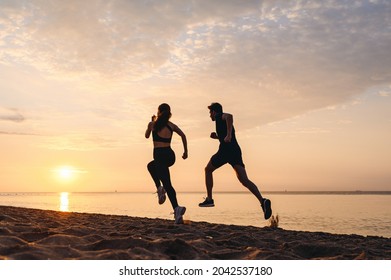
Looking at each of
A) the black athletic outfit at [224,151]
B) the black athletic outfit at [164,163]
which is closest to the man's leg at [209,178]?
the black athletic outfit at [224,151]

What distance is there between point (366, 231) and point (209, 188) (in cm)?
1193

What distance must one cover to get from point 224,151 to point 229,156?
0.46 feet

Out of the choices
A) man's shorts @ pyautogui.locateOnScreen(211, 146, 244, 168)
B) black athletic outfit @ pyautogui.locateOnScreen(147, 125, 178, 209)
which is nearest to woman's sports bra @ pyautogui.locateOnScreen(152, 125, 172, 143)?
black athletic outfit @ pyautogui.locateOnScreen(147, 125, 178, 209)

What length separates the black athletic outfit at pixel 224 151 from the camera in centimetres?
774

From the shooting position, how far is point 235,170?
7816mm

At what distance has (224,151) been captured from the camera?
776 cm

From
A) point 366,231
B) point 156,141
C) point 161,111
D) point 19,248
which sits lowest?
point 366,231

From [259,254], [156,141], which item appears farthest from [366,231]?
[259,254]

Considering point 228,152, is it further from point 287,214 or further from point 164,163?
point 287,214

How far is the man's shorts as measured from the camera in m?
7.73

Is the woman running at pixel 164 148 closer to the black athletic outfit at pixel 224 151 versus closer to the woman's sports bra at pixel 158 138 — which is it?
the woman's sports bra at pixel 158 138
